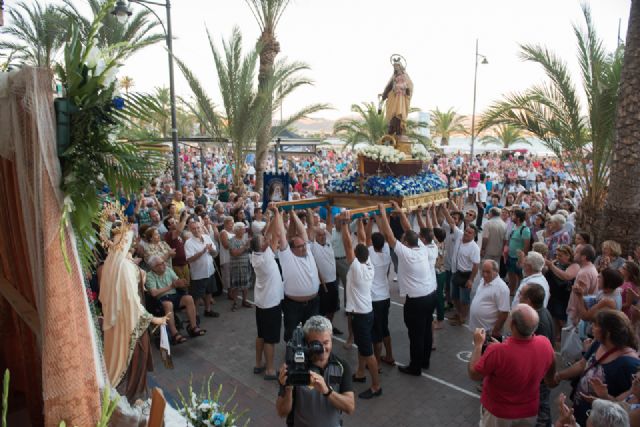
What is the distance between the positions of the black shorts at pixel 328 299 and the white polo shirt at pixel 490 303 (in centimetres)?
251

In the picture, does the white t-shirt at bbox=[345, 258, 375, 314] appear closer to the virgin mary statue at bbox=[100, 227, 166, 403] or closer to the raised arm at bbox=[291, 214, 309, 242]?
the raised arm at bbox=[291, 214, 309, 242]

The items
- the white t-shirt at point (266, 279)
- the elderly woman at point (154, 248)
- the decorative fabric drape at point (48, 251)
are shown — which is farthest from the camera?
the elderly woman at point (154, 248)

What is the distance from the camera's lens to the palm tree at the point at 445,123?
38.0 meters

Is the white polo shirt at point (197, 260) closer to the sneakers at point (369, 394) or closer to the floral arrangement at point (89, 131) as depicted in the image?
the sneakers at point (369, 394)

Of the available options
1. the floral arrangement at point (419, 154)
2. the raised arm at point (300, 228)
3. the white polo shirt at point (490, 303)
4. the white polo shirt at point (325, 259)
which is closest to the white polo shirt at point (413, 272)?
the white polo shirt at point (490, 303)

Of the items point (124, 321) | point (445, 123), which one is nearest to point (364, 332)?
point (124, 321)

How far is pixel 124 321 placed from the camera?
425 centimetres

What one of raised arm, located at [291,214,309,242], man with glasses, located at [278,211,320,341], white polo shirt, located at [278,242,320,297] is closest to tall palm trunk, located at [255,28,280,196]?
raised arm, located at [291,214,309,242]

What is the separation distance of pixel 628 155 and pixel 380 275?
4.92 metres

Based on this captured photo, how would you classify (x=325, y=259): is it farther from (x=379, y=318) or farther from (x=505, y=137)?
(x=505, y=137)

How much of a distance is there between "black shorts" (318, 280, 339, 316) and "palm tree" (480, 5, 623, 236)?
516 cm

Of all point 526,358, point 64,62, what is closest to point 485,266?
point 526,358

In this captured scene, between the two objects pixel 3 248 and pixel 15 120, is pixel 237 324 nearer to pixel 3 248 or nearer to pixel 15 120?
pixel 3 248

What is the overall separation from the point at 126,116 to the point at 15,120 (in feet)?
1.91
